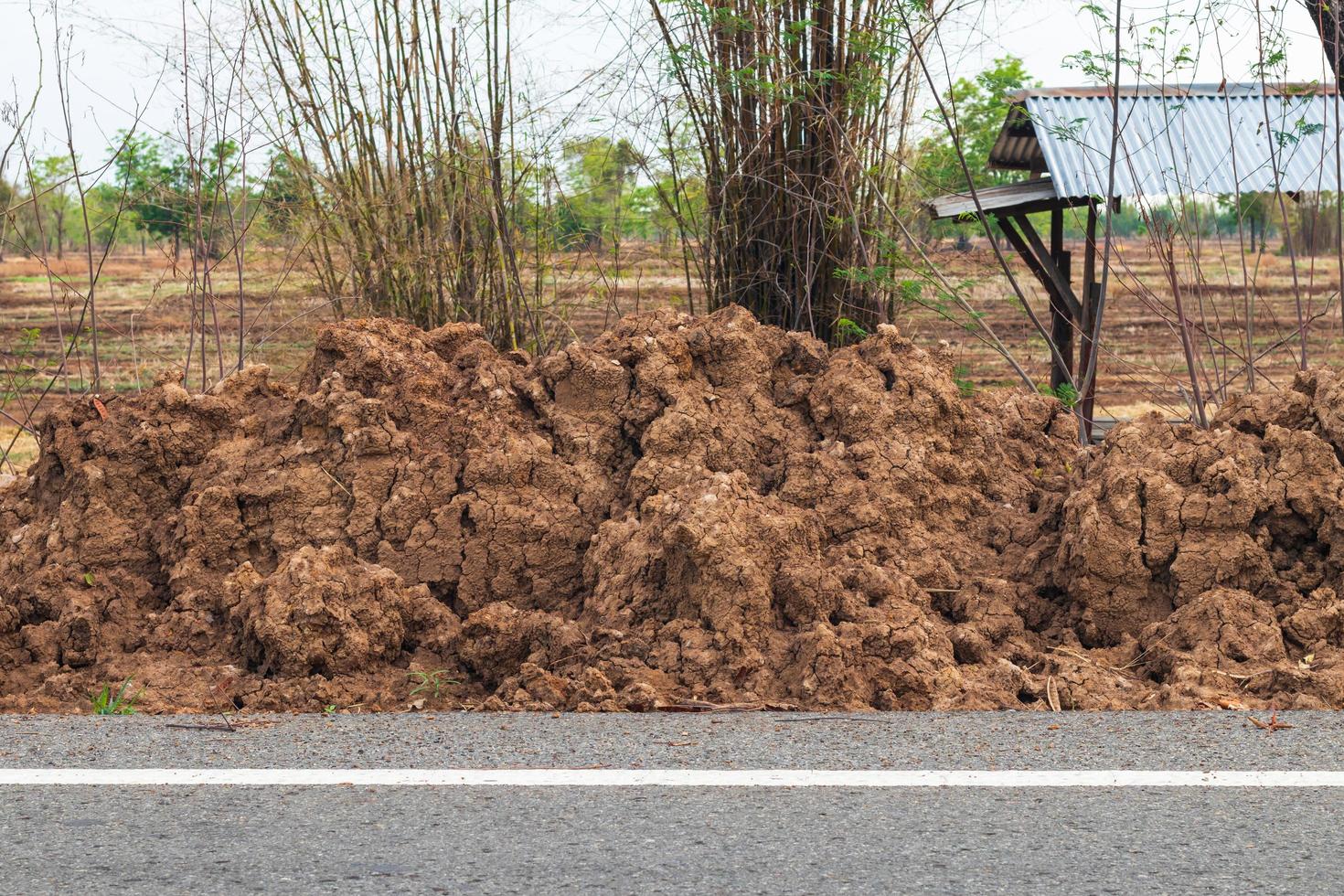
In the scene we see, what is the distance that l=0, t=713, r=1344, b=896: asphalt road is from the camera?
264cm

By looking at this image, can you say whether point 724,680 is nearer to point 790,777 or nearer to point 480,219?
point 790,777

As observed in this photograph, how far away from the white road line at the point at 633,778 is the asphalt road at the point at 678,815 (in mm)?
43

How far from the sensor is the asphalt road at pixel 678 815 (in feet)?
8.66

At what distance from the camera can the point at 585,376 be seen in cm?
519

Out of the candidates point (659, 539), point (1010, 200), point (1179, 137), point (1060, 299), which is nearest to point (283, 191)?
point (659, 539)

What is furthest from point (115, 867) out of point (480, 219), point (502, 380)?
point (480, 219)

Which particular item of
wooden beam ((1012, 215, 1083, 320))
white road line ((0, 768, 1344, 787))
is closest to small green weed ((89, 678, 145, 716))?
white road line ((0, 768, 1344, 787))

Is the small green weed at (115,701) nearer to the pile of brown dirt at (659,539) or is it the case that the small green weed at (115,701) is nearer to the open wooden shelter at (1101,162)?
the pile of brown dirt at (659,539)

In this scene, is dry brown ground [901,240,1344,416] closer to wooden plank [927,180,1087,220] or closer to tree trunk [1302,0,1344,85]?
wooden plank [927,180,1087,220]

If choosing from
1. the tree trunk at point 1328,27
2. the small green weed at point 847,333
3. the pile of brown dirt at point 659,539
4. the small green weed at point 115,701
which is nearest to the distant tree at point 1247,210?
the tree trunk at point 1328,27

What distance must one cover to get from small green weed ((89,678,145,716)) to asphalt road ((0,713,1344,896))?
0.79ft

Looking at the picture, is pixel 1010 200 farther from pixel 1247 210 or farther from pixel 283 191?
pixel 283 191

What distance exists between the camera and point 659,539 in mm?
4488

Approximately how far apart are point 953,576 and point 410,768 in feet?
7.25
